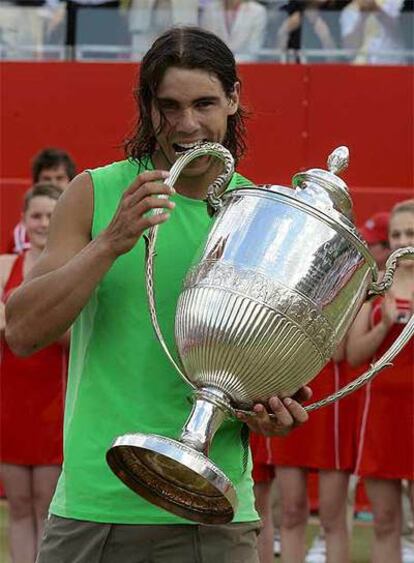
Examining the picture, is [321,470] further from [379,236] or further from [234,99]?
[234,99]

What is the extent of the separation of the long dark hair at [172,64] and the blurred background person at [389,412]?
9.19ft

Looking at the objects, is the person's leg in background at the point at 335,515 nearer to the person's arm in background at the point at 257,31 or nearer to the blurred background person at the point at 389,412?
the blurred background person at the point at 389,412

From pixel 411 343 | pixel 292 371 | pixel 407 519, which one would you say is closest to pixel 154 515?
pixel 292 371

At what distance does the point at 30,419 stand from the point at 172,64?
339cm

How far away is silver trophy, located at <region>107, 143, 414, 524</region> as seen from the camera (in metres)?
2.37

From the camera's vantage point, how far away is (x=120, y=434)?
2.52 meters

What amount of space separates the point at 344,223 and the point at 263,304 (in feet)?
0.71

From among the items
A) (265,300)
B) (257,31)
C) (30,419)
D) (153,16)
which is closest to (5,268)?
(30,419)

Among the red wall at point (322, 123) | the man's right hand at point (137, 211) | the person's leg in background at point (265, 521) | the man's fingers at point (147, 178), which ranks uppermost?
the red wall at point (322, 123)

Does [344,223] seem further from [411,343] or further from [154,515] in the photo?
[411,343]

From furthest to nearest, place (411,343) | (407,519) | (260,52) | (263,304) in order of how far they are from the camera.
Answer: (260,52) → (407,519) → (411,343) → (263,304)


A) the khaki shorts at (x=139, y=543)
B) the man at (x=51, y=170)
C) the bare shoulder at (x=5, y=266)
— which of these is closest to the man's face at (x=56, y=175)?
the man at (x=51, y=170)

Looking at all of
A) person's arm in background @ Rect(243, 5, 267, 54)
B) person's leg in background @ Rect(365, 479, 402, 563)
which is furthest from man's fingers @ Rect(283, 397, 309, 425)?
person's arm in background @ Rect(243, 5, 267, 54)

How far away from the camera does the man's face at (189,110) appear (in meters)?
2.51
